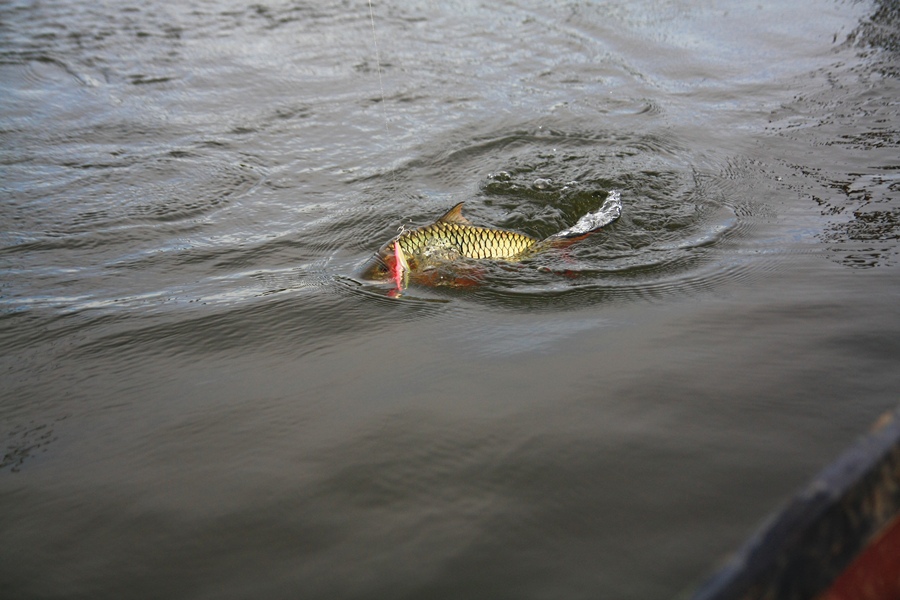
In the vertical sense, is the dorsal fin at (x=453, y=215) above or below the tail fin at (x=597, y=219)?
above

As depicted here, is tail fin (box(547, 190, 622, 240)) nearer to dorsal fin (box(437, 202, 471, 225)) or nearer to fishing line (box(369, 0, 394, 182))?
dorsal fin (box(437, 202, 471, 225))

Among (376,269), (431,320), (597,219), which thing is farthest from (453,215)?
(597,219)

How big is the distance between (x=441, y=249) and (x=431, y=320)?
61 centimetres

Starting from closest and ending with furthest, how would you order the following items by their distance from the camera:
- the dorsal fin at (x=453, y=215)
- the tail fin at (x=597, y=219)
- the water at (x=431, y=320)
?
the water at (x=431, y=320), the dorsal fin at (x=453, y=215), the tail fin at (x=597, y=219)

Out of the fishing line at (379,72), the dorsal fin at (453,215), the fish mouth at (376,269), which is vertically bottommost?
the fish mouth at (376,269)

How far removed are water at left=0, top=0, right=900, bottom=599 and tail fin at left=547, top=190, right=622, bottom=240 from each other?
10 cm

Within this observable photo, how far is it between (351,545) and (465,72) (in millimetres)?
6666

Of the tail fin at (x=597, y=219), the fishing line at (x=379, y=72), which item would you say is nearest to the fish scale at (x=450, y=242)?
the tail fin at (x=597, y=219)

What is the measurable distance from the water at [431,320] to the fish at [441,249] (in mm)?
105

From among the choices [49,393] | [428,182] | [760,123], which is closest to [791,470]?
[49,393]

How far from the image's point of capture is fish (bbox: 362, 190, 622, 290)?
394 centimetres

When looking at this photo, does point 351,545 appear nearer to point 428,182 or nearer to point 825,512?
point 825,512

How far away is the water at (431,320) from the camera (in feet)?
6.51

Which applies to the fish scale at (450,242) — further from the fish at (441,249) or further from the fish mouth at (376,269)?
the fish mouth at (376,269)
